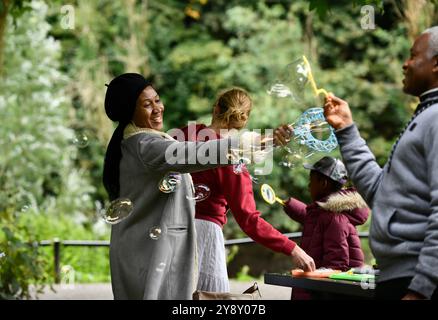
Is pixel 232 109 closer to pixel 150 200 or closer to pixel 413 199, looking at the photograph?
pixel 150 200

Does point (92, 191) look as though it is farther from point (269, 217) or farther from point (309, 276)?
point (309, 276)

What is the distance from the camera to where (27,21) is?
1441 centimetres

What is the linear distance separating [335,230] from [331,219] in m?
0.07

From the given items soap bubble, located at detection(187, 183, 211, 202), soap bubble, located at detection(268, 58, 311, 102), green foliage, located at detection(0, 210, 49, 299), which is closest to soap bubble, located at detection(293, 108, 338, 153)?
soap bubble, located at detection(268, 58, 311, 102)

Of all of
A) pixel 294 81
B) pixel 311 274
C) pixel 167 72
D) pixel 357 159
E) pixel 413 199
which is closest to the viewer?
pixel 413 199

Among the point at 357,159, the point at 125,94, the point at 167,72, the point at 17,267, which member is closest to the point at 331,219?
the point at 125,94

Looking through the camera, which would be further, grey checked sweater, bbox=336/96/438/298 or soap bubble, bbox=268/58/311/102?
soap bubble, bbox=268/58/311/102

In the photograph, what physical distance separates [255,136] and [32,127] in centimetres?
1096

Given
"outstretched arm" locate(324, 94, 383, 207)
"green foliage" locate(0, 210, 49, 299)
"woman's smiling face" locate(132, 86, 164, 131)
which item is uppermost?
"woman's smiling face" locate(132, 86, 164, 131)

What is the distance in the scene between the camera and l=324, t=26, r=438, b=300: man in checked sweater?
272 centimetres

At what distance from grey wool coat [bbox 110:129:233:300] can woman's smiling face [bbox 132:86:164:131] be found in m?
0.08

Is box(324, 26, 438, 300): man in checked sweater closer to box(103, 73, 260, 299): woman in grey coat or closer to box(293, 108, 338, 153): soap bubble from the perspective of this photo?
box(103, 73, 260, 299): woman in grey coat

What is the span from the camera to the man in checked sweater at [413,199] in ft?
8.93

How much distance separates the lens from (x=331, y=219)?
4719mm
